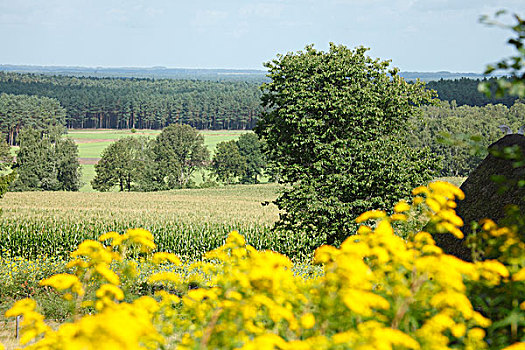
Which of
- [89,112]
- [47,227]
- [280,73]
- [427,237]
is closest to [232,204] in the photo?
[47,227]

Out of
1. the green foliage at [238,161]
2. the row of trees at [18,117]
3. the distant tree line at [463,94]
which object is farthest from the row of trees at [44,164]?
the distant tree line at [463,94]

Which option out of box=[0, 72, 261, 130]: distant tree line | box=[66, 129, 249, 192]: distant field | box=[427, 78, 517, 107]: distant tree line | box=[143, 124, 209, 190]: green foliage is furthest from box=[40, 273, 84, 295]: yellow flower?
box=[0, 72, 261, 130]: distant tree line

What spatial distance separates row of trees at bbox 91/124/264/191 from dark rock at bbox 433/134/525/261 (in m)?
60.5

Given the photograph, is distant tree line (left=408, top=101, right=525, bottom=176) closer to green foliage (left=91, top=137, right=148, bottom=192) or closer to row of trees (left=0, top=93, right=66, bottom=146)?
green foliage (left=91, top=137, right=148, bottom=192)

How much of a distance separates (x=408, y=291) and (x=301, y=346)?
825 millimetres

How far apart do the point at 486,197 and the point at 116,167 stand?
201 feet

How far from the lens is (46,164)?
210 feet

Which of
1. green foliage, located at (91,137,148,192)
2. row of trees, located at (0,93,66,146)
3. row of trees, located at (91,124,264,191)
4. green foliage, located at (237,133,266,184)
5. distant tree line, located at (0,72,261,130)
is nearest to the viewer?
green foliage, located at (91,137,148,192)

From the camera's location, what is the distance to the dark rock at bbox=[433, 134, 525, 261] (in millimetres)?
7258

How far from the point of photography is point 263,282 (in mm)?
3391

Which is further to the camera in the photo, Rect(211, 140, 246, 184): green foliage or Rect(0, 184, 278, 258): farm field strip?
Rect(211, 140, 246, 184): green foliage

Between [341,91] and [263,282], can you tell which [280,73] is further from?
[263,282]

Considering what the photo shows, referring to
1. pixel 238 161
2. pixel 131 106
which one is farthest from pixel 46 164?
pixel 131 106

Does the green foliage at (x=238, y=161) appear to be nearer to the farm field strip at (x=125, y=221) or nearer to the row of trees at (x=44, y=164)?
the row of trees at (x=44, y=164)
